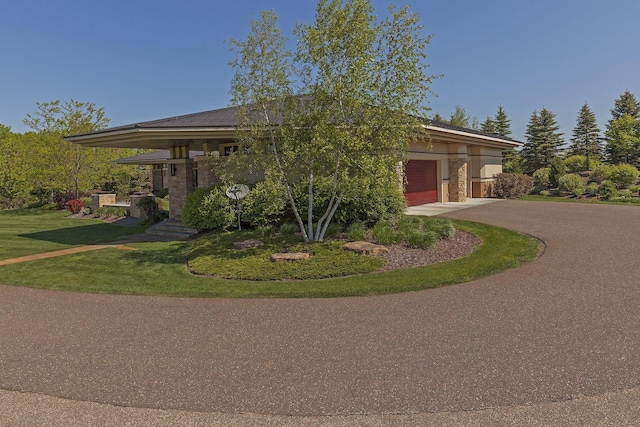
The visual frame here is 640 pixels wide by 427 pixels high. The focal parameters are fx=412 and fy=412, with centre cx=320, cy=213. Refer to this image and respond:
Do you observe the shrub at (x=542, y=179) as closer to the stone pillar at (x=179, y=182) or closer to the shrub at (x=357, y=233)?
the shrub at (x=357, y=233)

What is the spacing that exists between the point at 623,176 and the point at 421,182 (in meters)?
14.0

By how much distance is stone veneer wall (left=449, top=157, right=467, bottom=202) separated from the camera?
21641 millimetres

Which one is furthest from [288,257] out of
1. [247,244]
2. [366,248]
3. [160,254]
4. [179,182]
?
[179,182]

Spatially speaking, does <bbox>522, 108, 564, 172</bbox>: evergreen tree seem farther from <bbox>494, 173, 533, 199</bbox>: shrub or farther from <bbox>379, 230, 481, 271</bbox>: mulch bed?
<bbox>379, 230, 481, 271</bbox>: mulch bed

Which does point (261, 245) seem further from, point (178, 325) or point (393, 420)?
point (393, 420)

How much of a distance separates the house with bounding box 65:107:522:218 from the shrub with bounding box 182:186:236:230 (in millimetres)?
1687

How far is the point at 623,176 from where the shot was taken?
2489cm

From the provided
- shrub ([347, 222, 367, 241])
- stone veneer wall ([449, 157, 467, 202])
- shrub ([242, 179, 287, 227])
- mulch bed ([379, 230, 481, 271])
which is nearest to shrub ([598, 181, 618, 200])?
stone veneer wall ([449, 157, 467, 202])

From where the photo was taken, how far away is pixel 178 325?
5.30 metres

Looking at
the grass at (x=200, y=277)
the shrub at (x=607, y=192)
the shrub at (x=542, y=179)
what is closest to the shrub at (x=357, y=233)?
the grass at (x=200, y=277)

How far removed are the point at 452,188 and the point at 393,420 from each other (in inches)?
791

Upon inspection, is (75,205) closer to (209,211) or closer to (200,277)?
(209,211)

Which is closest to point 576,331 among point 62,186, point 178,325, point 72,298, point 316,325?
point 316,325

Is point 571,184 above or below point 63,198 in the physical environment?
above
